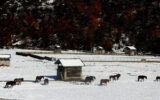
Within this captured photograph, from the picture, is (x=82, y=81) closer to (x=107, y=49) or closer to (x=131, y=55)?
(x=131, y=55)

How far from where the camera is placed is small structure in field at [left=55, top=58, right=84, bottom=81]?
3838 centimetres

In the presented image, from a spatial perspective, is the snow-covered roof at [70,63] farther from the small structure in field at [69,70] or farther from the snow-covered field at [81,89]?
the snow-covered field at [81,89]

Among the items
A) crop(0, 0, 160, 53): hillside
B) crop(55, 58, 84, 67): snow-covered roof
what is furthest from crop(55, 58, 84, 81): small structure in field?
crop(0, 0, 160, 53): hillside

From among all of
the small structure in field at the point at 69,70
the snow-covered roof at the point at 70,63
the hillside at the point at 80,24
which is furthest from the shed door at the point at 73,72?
the hillside at the point at 80,24

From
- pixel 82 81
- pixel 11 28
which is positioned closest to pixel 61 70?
pixel 82 81

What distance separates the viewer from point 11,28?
108062 mm

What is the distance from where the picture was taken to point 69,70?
3853 cm

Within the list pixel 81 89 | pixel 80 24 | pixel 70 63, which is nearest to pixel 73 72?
pixel 70 63

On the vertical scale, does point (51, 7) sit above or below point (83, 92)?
above

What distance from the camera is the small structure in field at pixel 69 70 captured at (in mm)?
38375

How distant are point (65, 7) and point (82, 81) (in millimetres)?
87504

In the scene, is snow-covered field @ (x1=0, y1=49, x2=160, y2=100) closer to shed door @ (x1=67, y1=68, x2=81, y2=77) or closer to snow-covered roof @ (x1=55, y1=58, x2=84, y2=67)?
shed door @ (x1=67, y1=68, x2=81, y2=77)

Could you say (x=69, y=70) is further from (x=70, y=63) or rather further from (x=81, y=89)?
(x=81, y=89)

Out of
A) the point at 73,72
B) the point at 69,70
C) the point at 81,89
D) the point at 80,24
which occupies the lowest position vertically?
the point at 81,89
